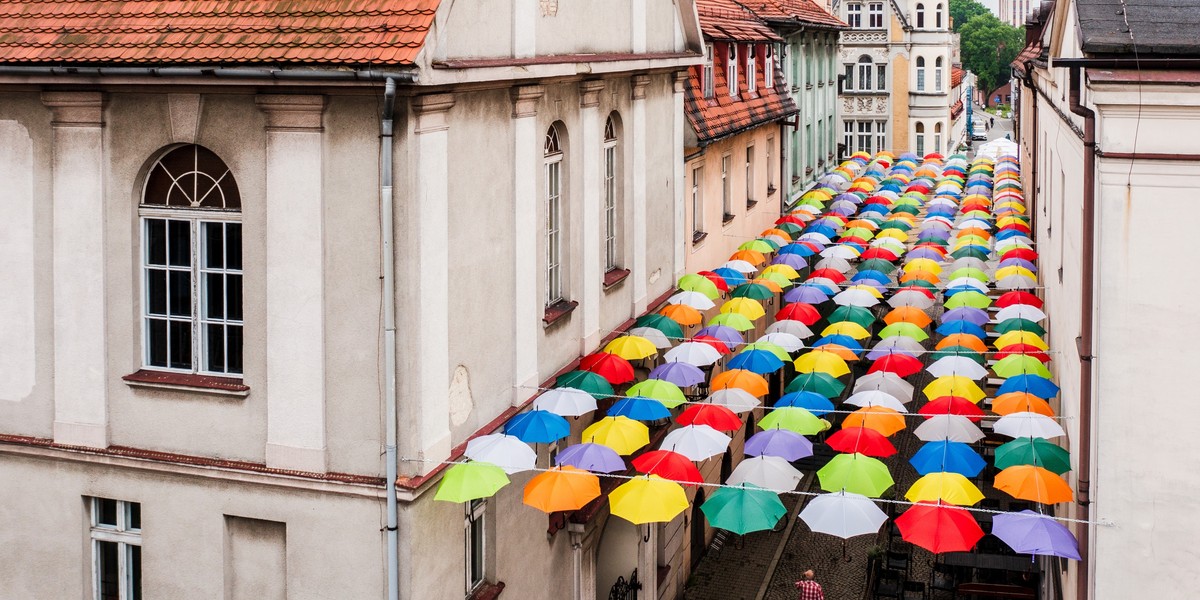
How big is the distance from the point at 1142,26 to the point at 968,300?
1275 cm

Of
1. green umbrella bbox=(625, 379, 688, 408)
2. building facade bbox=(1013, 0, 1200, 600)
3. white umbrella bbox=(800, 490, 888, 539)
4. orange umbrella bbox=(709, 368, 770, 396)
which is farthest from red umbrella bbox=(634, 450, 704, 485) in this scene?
building facade bbox=(1013, 0, 1200, 600)

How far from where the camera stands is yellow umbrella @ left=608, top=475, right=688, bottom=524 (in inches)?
566

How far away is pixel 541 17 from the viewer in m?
16.1

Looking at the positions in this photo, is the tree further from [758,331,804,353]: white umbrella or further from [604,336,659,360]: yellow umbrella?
[604,336,659,360]: yellow umbrella

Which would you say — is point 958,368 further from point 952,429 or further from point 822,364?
point 952,429

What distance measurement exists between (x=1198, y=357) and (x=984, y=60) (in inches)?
5621

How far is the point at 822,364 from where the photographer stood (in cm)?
2100

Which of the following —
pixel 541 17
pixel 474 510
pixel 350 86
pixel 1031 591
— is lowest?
pixel 1031 591

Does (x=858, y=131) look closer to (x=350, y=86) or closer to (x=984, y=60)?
(x=350, y=86)

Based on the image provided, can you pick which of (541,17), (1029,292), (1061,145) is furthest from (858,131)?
(541,17)

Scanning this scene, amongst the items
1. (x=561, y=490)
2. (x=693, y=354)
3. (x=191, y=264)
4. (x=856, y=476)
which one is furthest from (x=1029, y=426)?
(x=191, y=264)

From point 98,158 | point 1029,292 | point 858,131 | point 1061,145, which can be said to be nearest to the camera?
point 98,158

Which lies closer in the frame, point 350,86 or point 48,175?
point 350,86

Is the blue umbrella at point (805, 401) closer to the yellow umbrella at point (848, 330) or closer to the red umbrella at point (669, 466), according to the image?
the red umbrella at point (669, 466)
